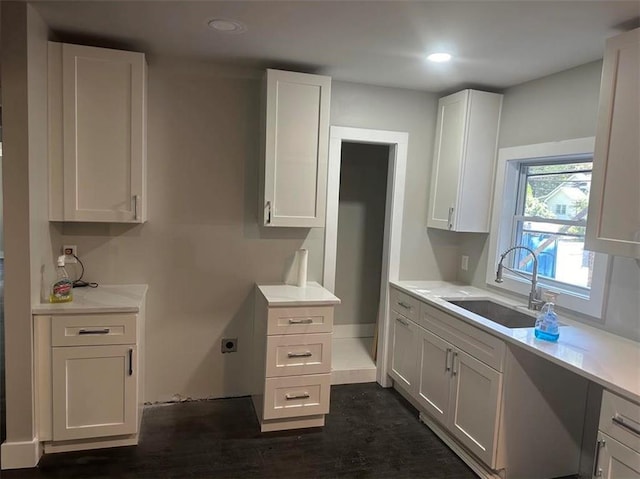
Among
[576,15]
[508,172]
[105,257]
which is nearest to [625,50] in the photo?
[576,15]

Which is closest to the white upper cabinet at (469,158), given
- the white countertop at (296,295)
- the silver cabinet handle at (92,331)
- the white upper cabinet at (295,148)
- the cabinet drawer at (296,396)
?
the white upper cabinet at (295,148)

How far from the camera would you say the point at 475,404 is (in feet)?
8.02

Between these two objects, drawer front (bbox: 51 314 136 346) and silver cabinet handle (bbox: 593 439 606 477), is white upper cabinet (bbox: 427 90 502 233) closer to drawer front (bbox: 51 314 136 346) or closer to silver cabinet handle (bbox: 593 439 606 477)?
silver cabinet handle (bbox: 593 439 606 477)

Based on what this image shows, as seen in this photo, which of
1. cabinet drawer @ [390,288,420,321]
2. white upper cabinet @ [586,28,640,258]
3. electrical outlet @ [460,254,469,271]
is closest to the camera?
white upper cabinet @ [586,28,640,258]

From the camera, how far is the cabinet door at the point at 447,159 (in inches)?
125

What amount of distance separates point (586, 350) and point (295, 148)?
2.02 meters

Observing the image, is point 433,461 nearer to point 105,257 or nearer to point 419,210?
point 419,210

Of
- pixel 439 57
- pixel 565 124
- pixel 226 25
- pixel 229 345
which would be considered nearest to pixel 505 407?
pixel 565 124

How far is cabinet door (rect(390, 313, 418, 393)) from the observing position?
123 inches

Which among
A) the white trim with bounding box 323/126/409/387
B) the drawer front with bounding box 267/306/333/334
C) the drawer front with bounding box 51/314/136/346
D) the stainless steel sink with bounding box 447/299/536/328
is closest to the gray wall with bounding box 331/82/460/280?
the white trim with bounding box 323/126/409/387

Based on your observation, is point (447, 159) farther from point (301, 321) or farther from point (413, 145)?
point (301, 321)

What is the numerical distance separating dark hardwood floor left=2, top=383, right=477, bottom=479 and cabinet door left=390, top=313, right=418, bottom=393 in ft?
0.77

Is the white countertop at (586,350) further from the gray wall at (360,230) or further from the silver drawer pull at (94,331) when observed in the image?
the silver drawer pull at (94,331)

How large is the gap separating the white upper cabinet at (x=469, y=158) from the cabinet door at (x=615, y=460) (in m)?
1.73
